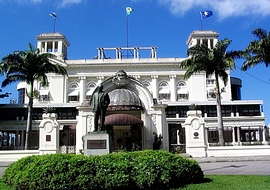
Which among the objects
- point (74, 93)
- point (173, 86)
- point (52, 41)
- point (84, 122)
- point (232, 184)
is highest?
point (52, 41)

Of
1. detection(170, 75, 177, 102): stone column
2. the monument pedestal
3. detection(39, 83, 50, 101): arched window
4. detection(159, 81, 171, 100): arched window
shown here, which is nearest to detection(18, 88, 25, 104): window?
detection(39, 83, 50, 101): arched window

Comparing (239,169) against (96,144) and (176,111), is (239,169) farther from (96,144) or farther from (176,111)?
(176,111)

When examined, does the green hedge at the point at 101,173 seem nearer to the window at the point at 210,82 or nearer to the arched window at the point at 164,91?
the arched window at the point at 164,91

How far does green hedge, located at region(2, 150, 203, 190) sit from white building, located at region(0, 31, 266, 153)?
17940 mm

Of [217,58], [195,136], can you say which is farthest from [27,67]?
[217,58]

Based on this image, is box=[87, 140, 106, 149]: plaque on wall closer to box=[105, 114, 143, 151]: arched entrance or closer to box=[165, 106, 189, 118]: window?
box=[105, 114, 143, 151]: arched entrance

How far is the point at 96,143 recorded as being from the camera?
15.4 metres

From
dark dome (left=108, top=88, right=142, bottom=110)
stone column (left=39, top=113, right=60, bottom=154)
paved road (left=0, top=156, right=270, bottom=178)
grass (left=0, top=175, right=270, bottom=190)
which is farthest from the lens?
dark dome (left=108, top=88, right=142, bottom=110)

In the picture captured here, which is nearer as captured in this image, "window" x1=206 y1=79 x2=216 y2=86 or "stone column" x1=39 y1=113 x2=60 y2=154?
"stone column" x1=39 y1=113 x2=60 y2=154

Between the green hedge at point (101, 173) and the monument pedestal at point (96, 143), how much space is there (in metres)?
4.97

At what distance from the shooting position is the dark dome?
2842cm

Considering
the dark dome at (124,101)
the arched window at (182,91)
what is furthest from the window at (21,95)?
the dark dome at (124,101)

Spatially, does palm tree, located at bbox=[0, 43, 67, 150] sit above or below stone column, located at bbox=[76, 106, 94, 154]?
above

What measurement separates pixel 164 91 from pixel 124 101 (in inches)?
1539
